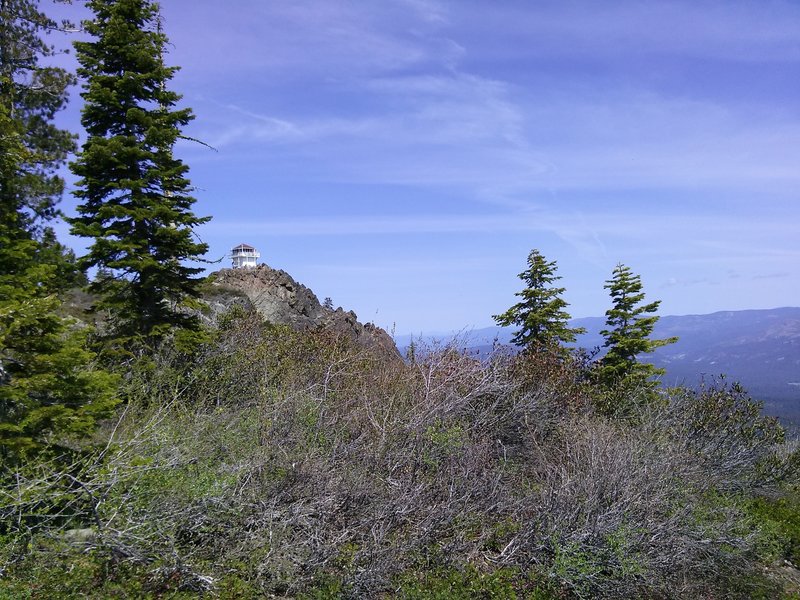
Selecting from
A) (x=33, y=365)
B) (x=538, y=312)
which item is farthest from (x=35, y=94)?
(x=538, y=312)

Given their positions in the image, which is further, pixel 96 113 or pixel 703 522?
pixel 96 113

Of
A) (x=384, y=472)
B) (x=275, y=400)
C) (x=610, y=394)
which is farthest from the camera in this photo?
(x=610, y=394)

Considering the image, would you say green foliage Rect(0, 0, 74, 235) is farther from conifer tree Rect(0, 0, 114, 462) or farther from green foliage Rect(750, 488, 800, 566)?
green foliage Rect(750, 488, 800, 566)

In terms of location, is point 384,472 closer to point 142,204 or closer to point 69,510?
point 69,510

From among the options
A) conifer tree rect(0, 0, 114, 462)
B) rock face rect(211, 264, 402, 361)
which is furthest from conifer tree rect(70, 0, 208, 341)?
rock face rect(211, 264, 402, 361)

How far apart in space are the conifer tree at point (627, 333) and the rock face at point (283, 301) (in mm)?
8191

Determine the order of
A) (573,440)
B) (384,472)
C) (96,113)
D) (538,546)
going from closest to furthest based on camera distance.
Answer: (538,546) < (384,472) < (573,440) < (96,113)

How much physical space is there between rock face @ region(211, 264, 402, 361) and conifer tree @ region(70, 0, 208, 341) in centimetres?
663

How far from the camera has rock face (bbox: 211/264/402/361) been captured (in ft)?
65.6

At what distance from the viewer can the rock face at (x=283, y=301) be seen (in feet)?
65.6

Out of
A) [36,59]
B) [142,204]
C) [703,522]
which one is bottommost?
[703,522]

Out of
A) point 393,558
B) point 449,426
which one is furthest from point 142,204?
point 393,558

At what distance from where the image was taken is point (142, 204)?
1230 cm

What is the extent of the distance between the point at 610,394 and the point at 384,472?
24.1ft
